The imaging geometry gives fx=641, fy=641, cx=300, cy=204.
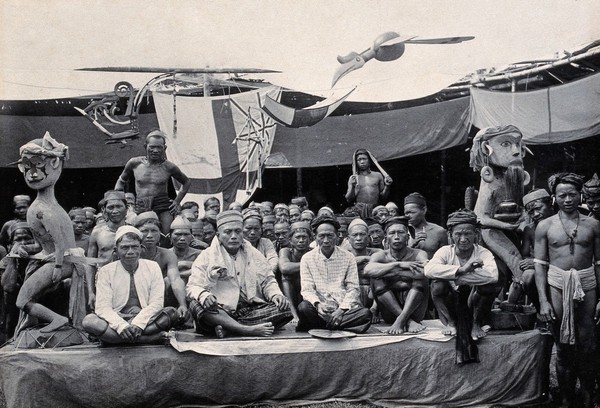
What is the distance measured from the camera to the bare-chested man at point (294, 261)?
18.0 feet

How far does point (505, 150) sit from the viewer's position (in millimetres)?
6082

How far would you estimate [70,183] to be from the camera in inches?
350

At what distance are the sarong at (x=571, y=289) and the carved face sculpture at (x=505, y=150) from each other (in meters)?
1.37

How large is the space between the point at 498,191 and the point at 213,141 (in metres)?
4.18

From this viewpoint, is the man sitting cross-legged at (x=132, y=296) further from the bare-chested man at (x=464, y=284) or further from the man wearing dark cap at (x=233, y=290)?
the bare-chested man at (x=464, y=284)

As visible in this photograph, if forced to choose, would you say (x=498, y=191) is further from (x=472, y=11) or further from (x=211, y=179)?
(x=211, y=179)

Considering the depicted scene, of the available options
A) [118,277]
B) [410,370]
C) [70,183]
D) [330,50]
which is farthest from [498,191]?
[70,183]

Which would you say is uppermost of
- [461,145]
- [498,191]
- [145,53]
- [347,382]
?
[145,53]

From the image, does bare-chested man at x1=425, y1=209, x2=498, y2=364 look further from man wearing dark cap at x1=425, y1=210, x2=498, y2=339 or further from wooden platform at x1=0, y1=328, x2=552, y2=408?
wooden platform at x1=0, y1=328, x2=552, y2=408

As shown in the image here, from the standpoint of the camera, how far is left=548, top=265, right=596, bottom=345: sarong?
495 cm

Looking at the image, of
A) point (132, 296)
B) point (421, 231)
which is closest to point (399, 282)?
point (421, 231)

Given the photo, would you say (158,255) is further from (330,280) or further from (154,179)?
(154,179)

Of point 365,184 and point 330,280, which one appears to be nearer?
point 330,280

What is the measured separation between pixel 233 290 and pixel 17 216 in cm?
321
